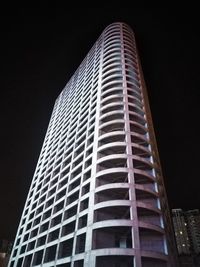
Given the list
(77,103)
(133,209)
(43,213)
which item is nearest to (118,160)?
(133,209)

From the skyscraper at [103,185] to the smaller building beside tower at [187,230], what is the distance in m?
80.6

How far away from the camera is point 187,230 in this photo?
114938 mm

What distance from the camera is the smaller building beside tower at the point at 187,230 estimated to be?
106 metres

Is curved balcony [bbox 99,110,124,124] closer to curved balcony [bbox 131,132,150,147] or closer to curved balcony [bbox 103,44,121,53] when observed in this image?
curved balcony [bbox 131,132,150,147]

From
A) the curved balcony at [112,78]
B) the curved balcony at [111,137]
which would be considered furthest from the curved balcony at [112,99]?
the curved balcony at [111,137]

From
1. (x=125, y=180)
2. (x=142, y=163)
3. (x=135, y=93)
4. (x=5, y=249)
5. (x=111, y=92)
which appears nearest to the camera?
(x=125, y=180)

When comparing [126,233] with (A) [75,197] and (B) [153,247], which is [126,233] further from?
(A) [75,197]

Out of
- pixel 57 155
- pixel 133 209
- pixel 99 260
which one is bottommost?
pixel 99 260

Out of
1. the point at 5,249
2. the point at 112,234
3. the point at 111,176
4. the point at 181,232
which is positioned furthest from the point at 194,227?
the point at 112,234

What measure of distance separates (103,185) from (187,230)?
104 m

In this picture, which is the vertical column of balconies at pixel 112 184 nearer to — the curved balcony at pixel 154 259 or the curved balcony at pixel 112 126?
the curved balcony at pixel 112 126

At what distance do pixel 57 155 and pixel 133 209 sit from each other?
109ft

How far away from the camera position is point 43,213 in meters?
46.7

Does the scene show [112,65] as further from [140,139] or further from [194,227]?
[194,227]
